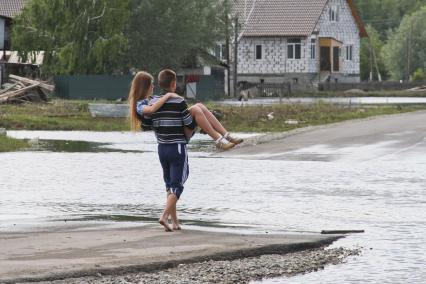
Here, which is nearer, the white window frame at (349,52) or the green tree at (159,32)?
the green tree at (159,32)

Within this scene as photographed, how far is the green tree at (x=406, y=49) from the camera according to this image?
122 m

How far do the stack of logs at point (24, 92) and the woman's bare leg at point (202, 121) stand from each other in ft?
124

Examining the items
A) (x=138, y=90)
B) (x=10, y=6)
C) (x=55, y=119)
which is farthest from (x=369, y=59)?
(x=138, y=90)

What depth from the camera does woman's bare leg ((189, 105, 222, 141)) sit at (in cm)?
1264

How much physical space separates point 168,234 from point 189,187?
700cm

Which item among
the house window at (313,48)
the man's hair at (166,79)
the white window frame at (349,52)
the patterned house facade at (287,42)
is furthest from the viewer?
the white window frame at (349,52)

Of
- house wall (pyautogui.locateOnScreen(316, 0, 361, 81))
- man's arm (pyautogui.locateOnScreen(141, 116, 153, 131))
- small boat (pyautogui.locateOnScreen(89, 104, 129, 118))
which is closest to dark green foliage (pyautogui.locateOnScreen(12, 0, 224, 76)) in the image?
small boat (pyautogui.locateOnScreen(89, 104, 129, 118))

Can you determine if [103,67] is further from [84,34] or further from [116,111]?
[116,111]

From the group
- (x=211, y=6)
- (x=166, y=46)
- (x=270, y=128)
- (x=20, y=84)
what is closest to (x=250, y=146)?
(x=270, y=128)

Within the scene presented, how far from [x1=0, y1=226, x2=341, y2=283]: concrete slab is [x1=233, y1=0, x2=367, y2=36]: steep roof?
77.9 meters

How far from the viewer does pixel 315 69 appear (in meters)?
92.9

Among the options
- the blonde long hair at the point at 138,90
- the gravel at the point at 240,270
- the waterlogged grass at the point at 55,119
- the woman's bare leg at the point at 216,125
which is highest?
the blonde long hair at the point at 138,90

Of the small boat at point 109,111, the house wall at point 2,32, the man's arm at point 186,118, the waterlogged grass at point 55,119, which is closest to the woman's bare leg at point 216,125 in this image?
the man's arm at point 186,118

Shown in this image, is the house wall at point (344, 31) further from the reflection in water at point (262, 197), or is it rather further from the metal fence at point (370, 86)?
the reflection in water at point (262, 197)
